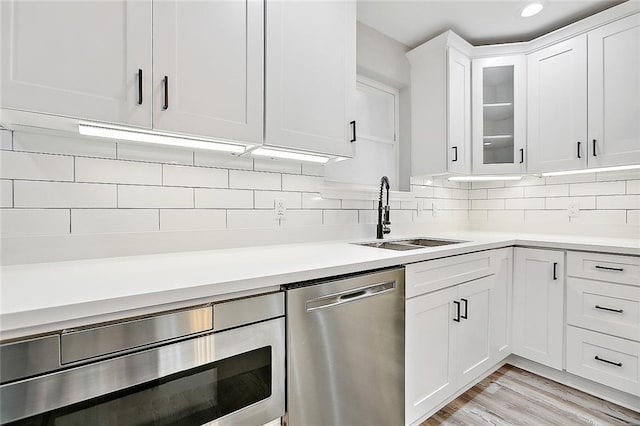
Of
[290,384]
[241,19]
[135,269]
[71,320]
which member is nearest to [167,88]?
[241,19]

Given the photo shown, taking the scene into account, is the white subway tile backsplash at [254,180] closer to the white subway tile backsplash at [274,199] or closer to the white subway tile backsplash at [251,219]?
the white subway tile backsplash at [274,199]

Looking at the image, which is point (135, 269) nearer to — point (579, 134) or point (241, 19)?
point (241, 19)

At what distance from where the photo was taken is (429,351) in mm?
1558

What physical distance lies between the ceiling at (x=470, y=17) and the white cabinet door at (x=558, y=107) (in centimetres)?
18

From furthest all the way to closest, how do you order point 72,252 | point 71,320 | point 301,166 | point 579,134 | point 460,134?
point 460,134
point 579,134
point 301,166
point 72,252
point 71,320

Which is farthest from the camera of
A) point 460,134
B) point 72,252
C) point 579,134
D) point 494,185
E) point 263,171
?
point 494,185

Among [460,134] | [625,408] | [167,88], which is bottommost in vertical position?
[625,408]

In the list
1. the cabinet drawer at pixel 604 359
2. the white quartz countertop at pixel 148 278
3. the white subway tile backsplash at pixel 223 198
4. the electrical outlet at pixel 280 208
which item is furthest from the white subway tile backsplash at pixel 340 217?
the cabinet drawer at pixel 604 359

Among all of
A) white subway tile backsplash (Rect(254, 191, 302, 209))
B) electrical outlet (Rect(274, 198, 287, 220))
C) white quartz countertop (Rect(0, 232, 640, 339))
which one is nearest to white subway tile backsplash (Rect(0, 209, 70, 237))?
white quartz countertop (Rect(0, 232, 640, 339))

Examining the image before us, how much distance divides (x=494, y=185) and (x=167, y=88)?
2791 millimetres

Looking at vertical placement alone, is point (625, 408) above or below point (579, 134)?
below

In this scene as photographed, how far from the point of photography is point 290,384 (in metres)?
1.05

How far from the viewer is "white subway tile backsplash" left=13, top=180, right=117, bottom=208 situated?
1.13m

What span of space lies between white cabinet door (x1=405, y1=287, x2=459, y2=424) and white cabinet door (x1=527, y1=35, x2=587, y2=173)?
136 centimetres
